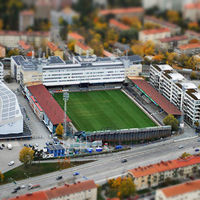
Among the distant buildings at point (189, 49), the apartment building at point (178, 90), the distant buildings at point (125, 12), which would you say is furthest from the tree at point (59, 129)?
the distant buildings at point (125, 12)

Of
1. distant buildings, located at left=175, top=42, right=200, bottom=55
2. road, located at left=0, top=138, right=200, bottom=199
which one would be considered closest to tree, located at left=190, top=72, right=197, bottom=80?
distant buildings, located at left=175, top=42, right=200, bottom=55

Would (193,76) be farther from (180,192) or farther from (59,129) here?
(180,192)

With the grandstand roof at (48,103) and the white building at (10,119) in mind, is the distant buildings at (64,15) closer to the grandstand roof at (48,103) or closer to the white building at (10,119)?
the grandstand roof at (48,103)

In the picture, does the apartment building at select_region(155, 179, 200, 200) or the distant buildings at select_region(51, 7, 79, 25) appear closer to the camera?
the apartment building at select_region(155, 179, 200, 200)

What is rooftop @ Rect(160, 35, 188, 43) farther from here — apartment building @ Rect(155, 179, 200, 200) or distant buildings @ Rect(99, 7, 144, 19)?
apartment building @ Rect(155, 179, 200, 200)

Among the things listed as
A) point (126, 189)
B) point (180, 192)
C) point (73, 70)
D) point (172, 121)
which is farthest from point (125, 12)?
point (180, 192)

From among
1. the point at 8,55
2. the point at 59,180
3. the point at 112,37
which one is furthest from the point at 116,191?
the point at 112,37
